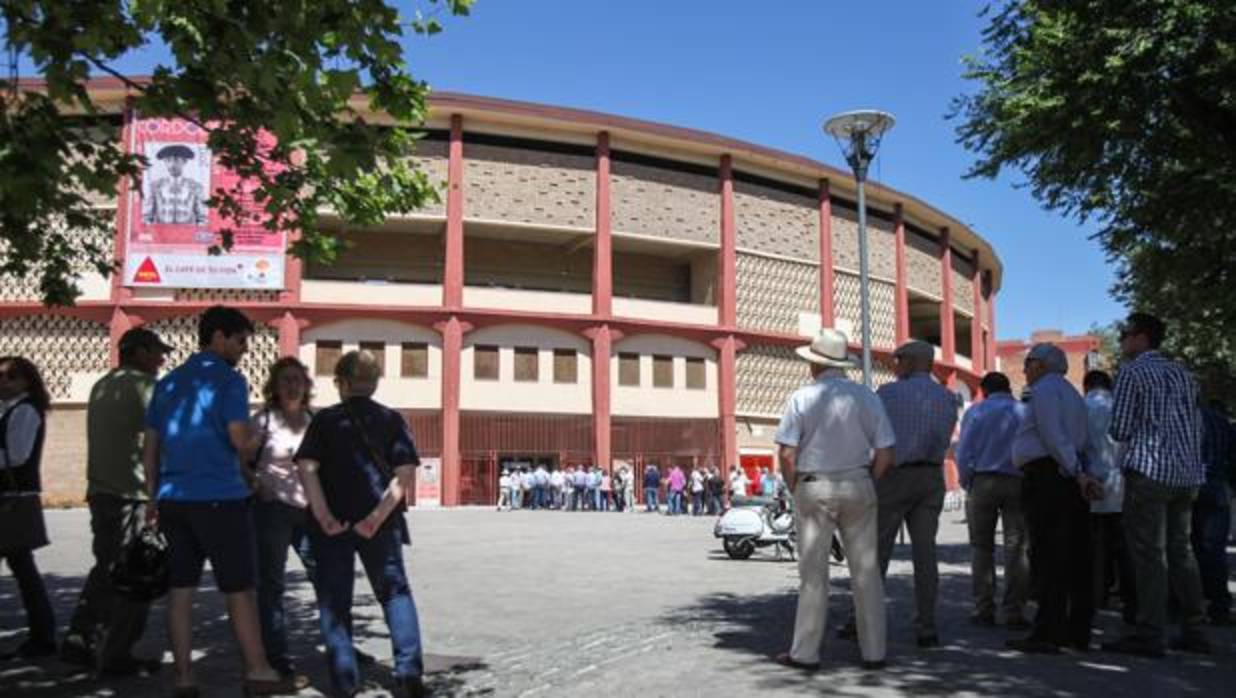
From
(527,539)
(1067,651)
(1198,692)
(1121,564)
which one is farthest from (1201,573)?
(527,539)

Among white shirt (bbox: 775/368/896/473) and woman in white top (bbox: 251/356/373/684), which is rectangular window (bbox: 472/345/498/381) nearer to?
woman in white top (bbox: 251/356/373/684)

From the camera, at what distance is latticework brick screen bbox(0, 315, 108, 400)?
101 ft

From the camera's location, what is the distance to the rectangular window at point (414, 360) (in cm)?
3198

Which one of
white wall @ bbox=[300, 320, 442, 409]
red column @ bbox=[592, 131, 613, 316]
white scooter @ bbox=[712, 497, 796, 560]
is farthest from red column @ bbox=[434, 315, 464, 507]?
white scooter @ bbox=[712, 497, 796, 560]

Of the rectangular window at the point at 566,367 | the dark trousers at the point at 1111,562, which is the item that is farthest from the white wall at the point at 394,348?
the dark trousers at the point at 1111,562

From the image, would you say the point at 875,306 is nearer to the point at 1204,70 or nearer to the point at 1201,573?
the point at 1204,70

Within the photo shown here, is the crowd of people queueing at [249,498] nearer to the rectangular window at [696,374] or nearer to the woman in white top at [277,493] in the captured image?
the woman in white top at [277,493]

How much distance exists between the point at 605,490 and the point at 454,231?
31.0ft

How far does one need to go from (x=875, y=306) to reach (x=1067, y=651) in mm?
34867

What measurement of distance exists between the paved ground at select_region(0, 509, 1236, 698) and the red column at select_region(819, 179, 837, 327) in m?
Answer: 27.2

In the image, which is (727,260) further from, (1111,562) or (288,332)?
(1111,562)

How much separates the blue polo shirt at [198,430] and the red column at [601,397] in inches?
1117

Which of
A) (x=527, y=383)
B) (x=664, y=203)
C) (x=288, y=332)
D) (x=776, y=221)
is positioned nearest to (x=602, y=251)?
(x=664, y=203)

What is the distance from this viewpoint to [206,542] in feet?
15.7
